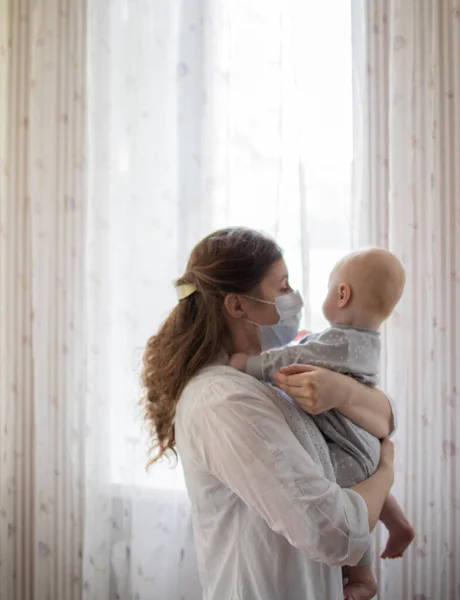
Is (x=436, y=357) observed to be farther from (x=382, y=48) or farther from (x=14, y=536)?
(x=14, y=536)

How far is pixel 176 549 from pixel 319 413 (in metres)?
1.19

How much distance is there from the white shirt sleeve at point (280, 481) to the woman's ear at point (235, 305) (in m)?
0.23

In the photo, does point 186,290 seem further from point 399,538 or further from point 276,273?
point 399,538

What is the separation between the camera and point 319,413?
1322mm

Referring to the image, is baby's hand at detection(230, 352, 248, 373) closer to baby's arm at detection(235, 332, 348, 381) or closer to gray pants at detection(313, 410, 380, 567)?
baby's arm at detection(235, 332, 348, 381)

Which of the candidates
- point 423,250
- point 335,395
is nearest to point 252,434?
point 335,395

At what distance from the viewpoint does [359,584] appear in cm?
145

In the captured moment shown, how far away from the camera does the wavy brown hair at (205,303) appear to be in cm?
134

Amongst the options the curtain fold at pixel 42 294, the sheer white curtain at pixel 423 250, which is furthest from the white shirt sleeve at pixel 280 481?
the curtain fold at pixel 42 294

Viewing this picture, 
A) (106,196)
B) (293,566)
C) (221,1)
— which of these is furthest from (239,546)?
(221,1)

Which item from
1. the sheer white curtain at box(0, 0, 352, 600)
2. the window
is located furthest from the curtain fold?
the window

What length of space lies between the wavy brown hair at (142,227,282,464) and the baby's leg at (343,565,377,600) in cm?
53

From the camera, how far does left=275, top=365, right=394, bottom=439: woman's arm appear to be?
124cm

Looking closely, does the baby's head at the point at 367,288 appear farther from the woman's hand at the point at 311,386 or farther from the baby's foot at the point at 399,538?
the baby's foot at the point at 399,538
